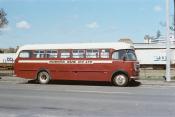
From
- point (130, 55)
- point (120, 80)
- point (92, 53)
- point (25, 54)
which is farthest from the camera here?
point (25, 54)

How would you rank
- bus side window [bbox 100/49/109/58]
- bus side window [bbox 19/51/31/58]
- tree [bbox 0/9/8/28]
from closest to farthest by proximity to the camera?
bus side window [bbox 100/49/109/58], bus side window [bbox 19/51/31/58], tree [bbox 0/9/8/28]

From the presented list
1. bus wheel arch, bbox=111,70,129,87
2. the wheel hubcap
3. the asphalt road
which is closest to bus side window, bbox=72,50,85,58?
bus wheel arch, bbox=111,70,129,87

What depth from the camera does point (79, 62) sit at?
2589cm

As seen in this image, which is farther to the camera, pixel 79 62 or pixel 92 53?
pixel 79 62

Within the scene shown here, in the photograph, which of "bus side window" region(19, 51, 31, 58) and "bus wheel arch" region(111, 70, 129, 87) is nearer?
"bus wheel arch" region(111, 70, 129, 87)

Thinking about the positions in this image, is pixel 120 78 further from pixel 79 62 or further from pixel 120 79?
pixel 79 62

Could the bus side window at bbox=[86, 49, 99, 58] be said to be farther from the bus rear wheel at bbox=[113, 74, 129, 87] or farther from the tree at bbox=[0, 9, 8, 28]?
the tree at bbox=[0, 9, 8, 28]

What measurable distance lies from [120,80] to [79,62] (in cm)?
275

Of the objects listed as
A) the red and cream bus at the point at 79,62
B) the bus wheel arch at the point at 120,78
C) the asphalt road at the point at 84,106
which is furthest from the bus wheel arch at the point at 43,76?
the asphalt road at the point at 84,106

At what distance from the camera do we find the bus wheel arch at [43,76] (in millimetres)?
26922

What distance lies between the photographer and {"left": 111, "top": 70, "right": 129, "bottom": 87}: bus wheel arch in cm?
2464

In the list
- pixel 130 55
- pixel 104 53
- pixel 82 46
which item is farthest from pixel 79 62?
pixel 130 55

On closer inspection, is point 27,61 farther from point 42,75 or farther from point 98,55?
point 98,55

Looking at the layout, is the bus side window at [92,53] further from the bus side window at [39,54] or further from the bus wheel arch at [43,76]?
the bus side window at [39,54]
